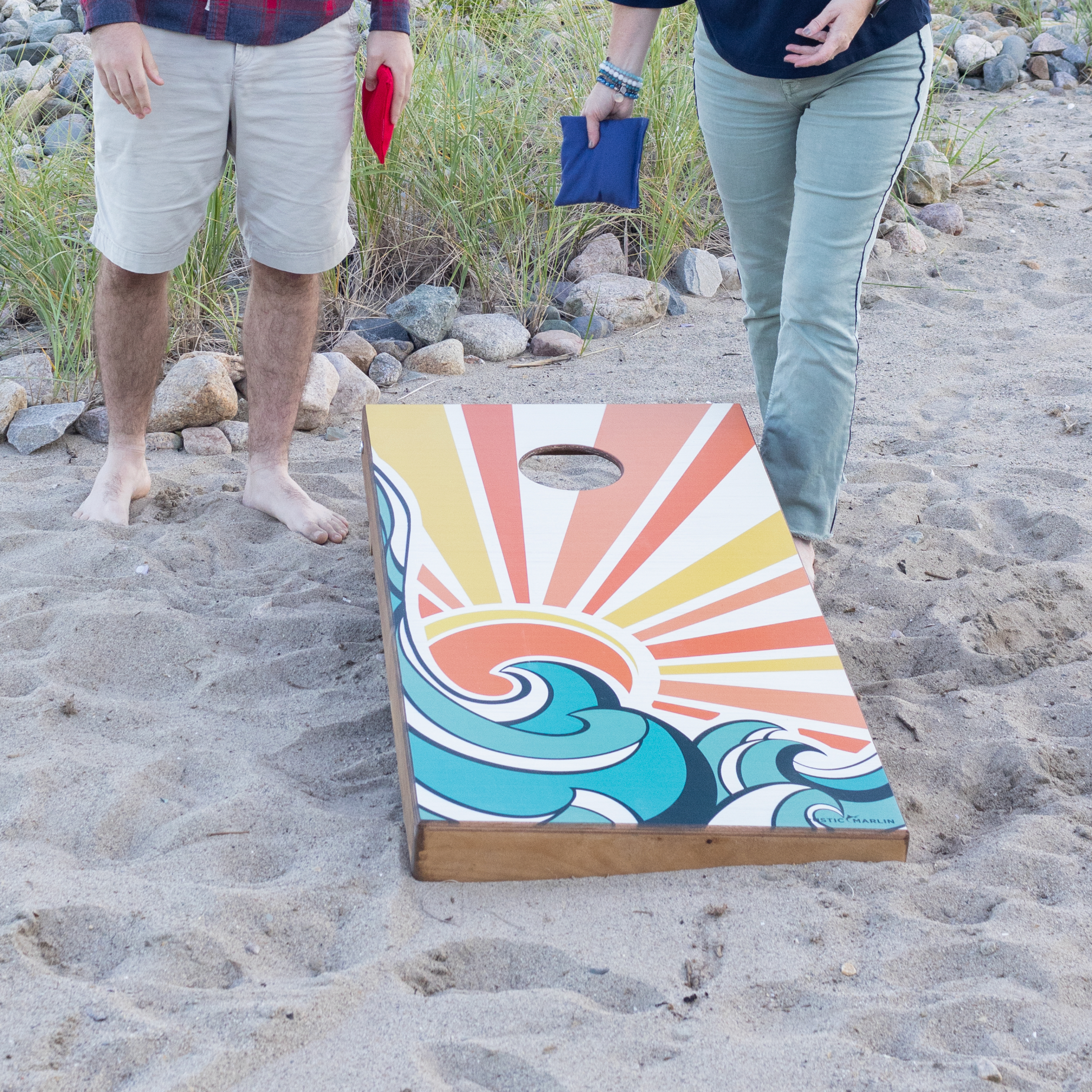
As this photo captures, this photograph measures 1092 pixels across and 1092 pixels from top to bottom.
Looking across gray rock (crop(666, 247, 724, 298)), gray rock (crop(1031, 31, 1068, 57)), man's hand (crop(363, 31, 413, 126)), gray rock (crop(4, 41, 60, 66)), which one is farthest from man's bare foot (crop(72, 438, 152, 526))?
gray rock (crop(1031, 31, 1068, 57))

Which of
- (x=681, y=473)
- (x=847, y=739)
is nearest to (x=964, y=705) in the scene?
(x=847, y=739)

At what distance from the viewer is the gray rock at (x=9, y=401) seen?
8.88ft

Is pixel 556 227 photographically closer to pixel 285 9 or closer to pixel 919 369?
pixel 919 369

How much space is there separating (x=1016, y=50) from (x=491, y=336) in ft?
14.6

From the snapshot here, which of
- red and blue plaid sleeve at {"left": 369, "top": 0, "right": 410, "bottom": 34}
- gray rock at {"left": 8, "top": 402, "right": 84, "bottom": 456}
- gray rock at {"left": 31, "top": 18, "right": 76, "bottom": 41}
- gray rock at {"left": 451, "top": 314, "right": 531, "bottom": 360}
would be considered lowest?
gray rock at {"left": 451, "top": 314, "right": 531, "bottom": 360}

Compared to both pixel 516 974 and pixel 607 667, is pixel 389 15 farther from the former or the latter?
pixel 516 974

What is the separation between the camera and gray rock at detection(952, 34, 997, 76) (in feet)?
20.1

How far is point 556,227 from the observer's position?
3.62m

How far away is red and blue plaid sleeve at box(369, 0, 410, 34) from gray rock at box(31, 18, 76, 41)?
4.32 meters

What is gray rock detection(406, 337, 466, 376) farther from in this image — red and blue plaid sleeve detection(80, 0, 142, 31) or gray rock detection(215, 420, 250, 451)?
red and blue plaid sleeve detection(80, 0, 142, 31)

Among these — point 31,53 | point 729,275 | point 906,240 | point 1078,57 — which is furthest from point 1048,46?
point 31,53

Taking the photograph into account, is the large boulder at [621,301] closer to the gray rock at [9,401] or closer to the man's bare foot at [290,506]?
the man's bare foot at [290,506]

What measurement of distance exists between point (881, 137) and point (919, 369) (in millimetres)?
1581

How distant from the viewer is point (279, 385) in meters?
2.40
